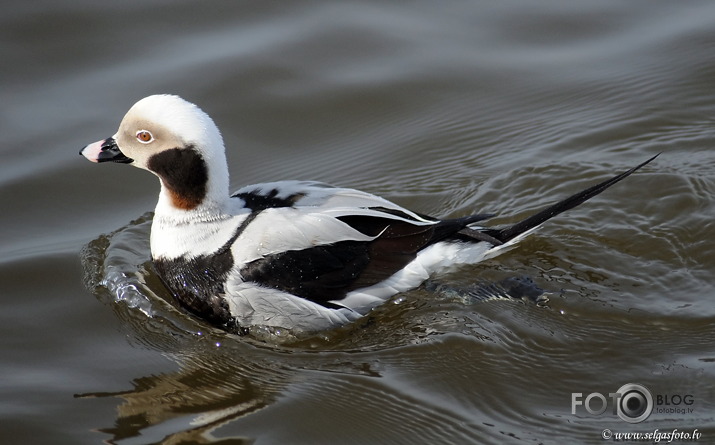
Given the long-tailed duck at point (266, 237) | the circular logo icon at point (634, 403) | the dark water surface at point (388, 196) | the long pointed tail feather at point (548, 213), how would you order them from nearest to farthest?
the circular logo icon at point (634, 403) → the dark water surface at point (388, 196) → the long-tailed duck at point (266, 237) → the long pointed tail feather at point (548, 213)

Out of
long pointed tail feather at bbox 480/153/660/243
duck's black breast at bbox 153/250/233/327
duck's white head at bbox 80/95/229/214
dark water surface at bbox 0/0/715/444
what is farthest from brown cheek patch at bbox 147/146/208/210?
long pointed tail feather at bbox 480/153/660/243

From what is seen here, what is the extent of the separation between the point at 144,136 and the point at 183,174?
0.95ft

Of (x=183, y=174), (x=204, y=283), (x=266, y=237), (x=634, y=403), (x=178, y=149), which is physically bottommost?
(x=634, y=403)

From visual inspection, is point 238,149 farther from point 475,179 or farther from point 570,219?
point 570,219

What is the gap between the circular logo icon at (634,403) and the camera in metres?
4.15

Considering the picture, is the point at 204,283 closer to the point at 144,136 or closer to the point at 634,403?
the point at 144,136

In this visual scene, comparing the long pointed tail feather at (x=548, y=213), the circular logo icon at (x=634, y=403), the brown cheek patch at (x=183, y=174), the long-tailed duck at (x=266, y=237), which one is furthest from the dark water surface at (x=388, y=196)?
the brown cheek patch at (x=183, y=174)

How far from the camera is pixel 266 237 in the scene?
4895mm

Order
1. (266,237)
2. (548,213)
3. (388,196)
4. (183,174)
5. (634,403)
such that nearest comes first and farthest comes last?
1. (634,403)
2. (266,237)
3. (183,174)
4. (548,213)
5. (388,196)

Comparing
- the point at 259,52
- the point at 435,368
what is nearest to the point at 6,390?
the point at 435,368

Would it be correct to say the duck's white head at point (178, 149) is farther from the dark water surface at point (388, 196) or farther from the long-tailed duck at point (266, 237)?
the dark water surface at point (388, 196)

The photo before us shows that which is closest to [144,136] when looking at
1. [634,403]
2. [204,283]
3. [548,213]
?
[204,283]

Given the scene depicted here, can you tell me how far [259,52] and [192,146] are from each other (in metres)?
2.81

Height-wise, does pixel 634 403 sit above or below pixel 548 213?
below
